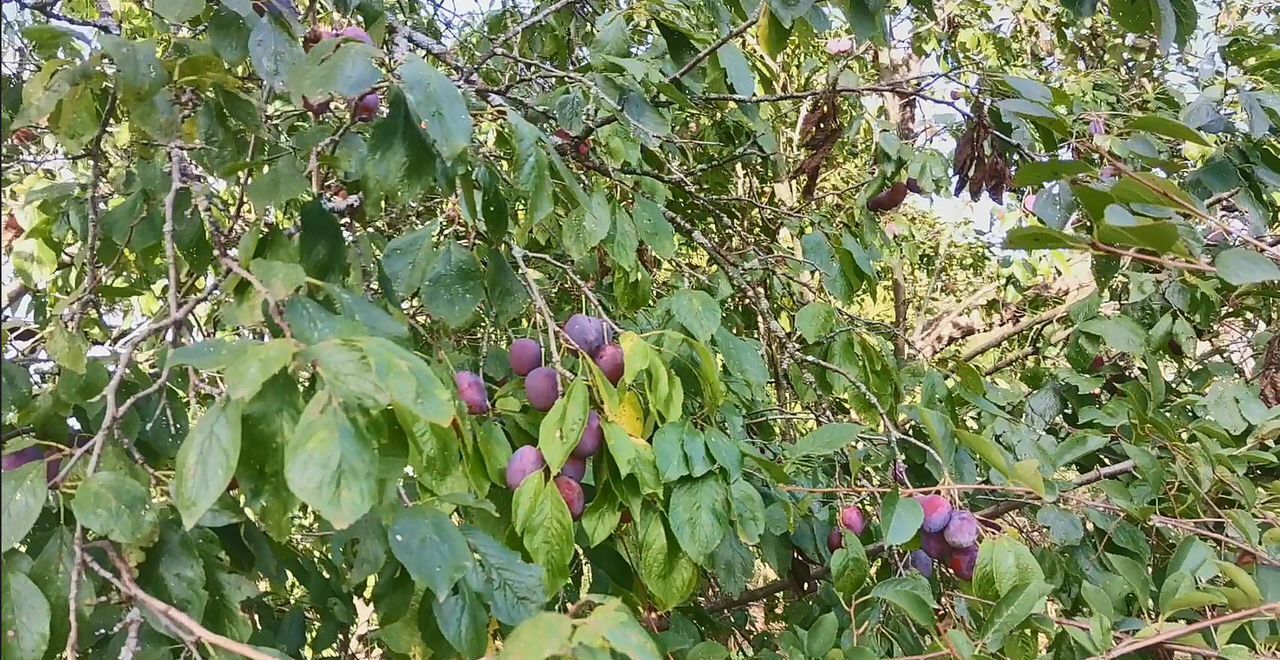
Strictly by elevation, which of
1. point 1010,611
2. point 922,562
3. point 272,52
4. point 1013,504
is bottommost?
point 922,562

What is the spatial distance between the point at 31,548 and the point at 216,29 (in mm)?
476

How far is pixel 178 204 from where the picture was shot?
2.72 feet

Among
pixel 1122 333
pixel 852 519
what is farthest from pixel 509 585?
pixel 1122 333

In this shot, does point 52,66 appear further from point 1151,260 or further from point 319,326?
point 1151,260

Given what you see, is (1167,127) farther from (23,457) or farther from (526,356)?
(23,457)

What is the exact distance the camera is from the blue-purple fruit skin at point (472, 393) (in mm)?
833

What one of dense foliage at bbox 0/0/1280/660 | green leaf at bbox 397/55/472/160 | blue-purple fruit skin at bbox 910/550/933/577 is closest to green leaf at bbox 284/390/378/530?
dense foliage at bbox 0/0/1280/660

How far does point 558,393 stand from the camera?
80 centimetres

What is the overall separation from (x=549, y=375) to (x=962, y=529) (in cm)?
52

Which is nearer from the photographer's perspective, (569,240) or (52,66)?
(52,66)

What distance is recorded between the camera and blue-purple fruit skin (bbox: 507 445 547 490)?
75 centimetres

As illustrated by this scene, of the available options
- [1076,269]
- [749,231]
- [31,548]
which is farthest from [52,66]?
[1076,269]

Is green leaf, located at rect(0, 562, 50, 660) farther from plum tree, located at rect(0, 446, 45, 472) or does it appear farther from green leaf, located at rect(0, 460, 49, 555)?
plum tree, located at rect(0, 446, 45, 472)

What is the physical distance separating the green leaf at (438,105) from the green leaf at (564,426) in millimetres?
208
